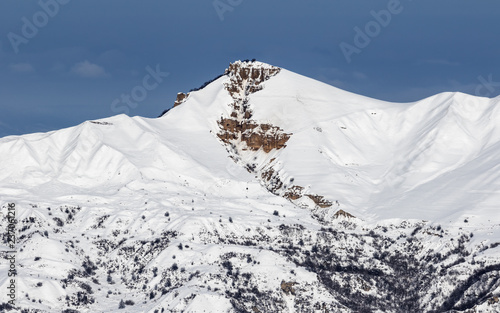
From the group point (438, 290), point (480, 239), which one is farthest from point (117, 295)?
point (480, 239)

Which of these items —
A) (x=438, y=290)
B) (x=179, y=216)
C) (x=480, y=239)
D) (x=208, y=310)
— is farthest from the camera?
(x=179, y=216)

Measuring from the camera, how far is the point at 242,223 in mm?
190625

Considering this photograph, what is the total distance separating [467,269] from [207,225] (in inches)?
1890

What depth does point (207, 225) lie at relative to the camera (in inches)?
7397

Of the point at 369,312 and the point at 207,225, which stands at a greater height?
the point at 207,225

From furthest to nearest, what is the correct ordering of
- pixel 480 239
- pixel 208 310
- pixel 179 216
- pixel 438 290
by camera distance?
pixel 179 216 < pixel 480 239 < pixel 438 290 < pixel 208 310

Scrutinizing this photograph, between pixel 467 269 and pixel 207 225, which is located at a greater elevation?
pixel 207 225

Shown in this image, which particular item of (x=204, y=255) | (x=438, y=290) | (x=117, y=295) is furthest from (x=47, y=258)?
(x=438, y=290)

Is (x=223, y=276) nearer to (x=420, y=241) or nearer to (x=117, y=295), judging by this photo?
(x=117, y=295)

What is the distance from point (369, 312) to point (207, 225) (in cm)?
3788

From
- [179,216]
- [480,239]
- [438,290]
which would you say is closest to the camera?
[438,290]

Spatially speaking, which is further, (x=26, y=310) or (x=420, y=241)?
(x=420, y=241)

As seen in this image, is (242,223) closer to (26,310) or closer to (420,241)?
(420,241)

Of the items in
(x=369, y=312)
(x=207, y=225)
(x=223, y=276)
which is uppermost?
(x=207, y=225)
